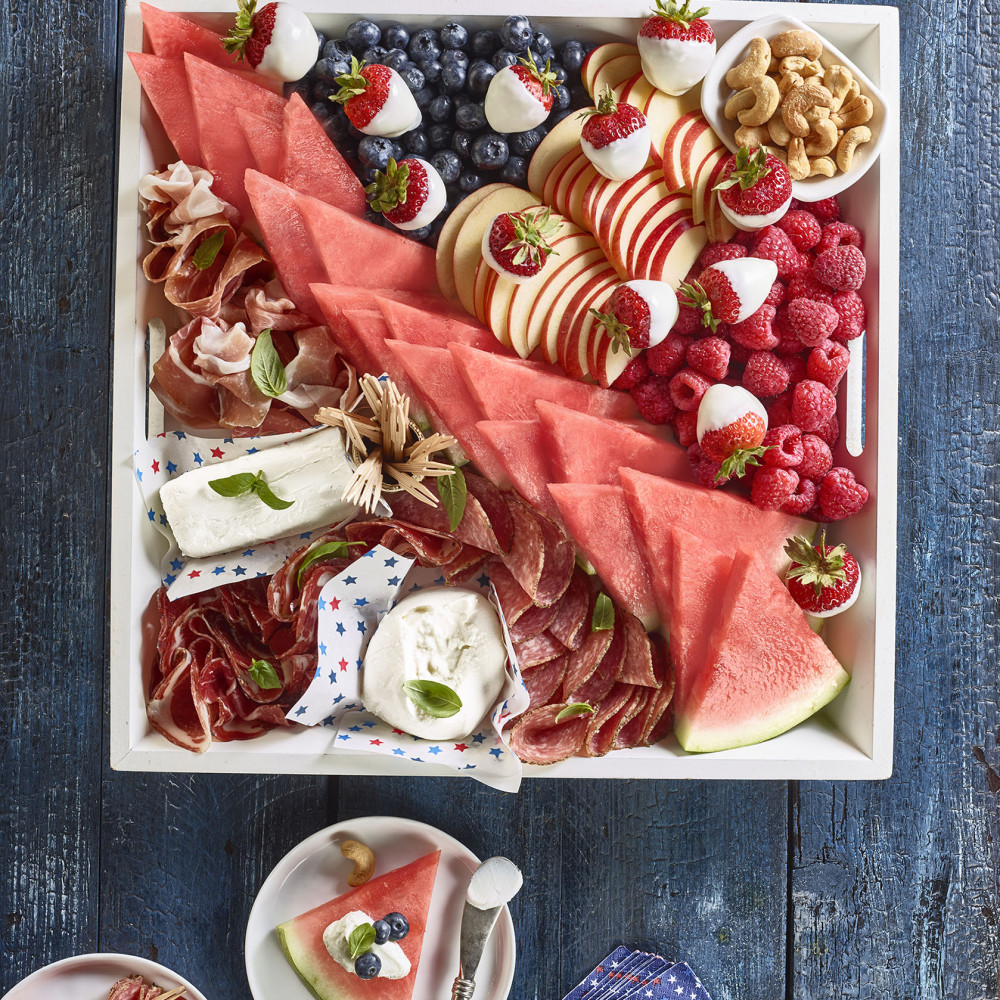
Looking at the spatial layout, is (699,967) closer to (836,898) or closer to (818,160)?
(836,898)

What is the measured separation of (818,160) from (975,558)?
2.94ft

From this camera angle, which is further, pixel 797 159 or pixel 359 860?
pixel 359 860

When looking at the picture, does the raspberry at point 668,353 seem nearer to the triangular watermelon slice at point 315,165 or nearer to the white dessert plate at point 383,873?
the triangular watermelon slice at point 315,165

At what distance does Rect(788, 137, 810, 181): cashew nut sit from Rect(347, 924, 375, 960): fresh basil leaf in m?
1.59

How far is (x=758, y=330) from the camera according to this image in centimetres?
145

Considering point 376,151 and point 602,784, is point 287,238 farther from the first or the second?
point 602,784

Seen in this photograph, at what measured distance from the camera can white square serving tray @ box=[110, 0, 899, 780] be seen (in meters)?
1.45

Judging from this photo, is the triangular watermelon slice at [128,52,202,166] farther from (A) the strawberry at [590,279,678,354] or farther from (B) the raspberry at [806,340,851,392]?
(B) the raspberry at [806,340,851,392]

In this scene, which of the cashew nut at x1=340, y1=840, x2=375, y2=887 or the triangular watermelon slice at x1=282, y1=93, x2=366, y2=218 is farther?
the cashew nut at x1=340, y1=840, x2=375, y2=887

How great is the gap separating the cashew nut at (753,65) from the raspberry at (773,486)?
690mm

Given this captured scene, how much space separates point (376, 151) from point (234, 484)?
26.1 inches

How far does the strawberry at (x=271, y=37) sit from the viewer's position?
1.40 metres

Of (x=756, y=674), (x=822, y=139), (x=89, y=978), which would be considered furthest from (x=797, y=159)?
(x=89, y=978)

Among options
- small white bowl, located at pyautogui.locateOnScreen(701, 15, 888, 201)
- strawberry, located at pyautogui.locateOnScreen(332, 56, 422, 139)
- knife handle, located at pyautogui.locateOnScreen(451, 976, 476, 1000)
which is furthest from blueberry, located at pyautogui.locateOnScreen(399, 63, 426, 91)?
knife handle, located at pyautogui.locateOnScreen(451, 976, 476, 1000)
